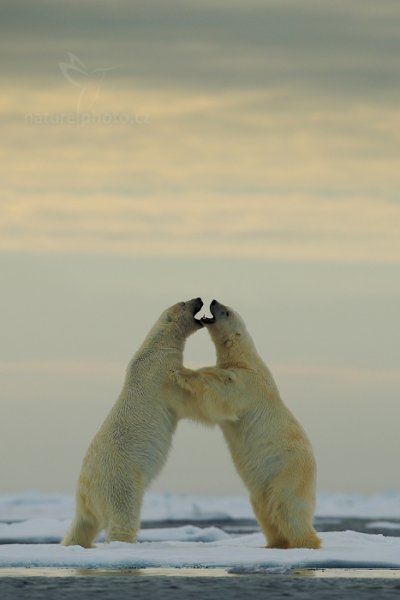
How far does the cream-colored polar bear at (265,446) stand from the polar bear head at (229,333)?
316 millimetres

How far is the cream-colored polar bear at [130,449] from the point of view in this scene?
1248 cm

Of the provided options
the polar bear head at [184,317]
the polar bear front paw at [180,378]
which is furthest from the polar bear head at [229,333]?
the polar bear front paw at [180,378]

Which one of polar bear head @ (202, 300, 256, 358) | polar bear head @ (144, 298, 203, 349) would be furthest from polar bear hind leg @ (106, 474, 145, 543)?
polar bear head @ (202, 300, 256, 358)

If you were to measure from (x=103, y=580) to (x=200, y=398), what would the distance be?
2.62m

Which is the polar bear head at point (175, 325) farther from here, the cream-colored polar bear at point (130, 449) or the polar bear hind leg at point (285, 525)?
the polar bear hind leg at point (285, 525)

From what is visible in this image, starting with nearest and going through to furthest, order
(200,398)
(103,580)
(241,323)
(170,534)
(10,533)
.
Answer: (103,580) < (200,398) < (241,323) < (10,533) < (170,534)

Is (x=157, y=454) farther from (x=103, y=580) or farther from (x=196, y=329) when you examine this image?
(x=103, y=580)

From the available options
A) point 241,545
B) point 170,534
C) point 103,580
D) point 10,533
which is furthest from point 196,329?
point 170,534

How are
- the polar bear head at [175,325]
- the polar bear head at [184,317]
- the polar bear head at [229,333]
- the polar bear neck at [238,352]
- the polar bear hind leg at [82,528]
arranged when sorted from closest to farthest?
the polar bear hind leg at [82,528]
the polar bear neck at [238,352]
the polar bear head at [229,333]
the polar bear head at [175,325]
the polar bear head at [184,317]

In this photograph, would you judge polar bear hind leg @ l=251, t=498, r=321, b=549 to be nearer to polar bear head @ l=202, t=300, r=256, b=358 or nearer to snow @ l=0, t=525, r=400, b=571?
snow @ l=0, t=525, r=400, b=571

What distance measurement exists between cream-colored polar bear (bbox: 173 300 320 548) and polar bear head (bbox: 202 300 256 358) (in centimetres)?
32

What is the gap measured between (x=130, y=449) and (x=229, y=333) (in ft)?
5.45

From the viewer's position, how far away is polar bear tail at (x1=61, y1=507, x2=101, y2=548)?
42.2 feet

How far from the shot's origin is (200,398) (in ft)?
40.9
